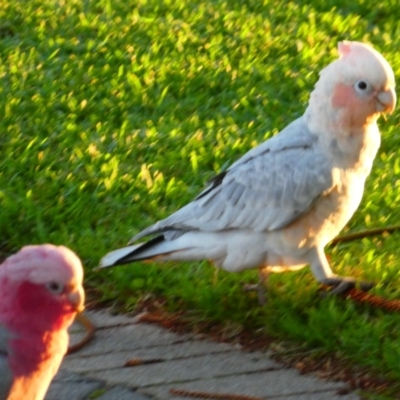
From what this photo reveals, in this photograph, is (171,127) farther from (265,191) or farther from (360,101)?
(360,101)

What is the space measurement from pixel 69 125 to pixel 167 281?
153 centimetres

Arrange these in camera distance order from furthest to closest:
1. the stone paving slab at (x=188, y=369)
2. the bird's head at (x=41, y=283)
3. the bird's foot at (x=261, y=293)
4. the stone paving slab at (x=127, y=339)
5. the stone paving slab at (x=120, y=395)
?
the bird's foot at (x=261, y=293) → the stone paving slab at (x=127, y=339) → the stone paving slab at (x=188, y=369) → the stone paving slab at (x=120, y=395) → the bird's head at (x=41, y=283)

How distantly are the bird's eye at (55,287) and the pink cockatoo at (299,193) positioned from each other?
1351mm

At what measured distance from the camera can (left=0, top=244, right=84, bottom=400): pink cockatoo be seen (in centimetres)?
289

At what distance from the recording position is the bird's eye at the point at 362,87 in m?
4.17

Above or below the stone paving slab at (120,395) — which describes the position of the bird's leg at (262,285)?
above

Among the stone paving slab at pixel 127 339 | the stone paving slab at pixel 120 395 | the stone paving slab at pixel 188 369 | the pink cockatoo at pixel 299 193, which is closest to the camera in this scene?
the stone paving slab at pixel 120 395

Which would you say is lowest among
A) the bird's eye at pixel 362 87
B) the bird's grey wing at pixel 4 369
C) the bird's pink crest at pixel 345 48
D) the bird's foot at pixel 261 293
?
the bird's foot at pixel 261 293

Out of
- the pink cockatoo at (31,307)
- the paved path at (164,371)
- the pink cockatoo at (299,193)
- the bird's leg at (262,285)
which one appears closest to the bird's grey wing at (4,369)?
the pink cockatoo at (31,307)

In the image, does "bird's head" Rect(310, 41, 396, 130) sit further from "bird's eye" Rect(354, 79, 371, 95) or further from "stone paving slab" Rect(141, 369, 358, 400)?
"stone paving slab" Rect(141, 369, 358, 400)

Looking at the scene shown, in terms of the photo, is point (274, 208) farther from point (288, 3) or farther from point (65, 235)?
point (288, 3)

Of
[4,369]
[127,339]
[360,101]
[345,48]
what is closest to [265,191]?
[360,101]

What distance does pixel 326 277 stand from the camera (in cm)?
428

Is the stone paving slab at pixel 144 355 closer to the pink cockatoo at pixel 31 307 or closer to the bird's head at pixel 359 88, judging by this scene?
the pink cockatoo at pixel 31 307
